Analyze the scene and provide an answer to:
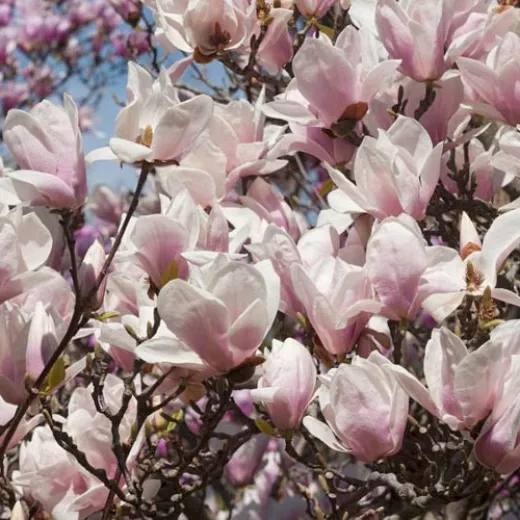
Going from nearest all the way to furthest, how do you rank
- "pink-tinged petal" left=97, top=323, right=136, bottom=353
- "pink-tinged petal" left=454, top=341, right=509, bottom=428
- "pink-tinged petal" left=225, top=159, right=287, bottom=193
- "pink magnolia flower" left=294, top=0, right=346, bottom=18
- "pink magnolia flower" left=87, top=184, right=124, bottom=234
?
1. "pink-tinged petal" left=454, top=341, right=509, bottom=428
2. "pink-tinged petal" left=97, top=323, right=136, bottom=353
3. "pink-tinged petal" left=225, top=159, right=287, bottom=193
4. "pink magnolia flower" left=294, top=0, right=346, bottom=18
5. "pink magnolia flower" left=87, top=184, right=124, bottom=234

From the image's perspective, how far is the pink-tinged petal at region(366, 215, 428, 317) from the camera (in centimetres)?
112

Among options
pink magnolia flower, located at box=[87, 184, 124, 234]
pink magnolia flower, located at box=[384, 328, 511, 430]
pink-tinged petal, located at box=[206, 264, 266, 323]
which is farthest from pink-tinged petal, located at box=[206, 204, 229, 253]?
pink magnolia flower, located at box=[87, 184, 124, 234]

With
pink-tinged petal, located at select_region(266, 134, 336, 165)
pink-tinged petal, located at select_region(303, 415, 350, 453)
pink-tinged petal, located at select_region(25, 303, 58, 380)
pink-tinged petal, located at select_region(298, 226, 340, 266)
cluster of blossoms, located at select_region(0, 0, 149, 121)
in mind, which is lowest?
cluster of blossoms, located at select_region(0, 0, 149, 121)

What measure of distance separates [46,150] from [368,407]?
1.82 ft

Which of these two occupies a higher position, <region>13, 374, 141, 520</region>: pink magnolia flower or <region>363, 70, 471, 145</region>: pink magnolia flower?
<region>363, 70, 471, 145</region>: pink magnolia flower

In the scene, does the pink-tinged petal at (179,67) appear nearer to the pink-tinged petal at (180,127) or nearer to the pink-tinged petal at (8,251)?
the pink-tinged petal at (180,127)

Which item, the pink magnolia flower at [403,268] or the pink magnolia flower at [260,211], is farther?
the pink magnolia flower at [260,211]

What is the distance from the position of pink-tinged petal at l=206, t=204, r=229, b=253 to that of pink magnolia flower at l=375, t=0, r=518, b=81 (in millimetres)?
414

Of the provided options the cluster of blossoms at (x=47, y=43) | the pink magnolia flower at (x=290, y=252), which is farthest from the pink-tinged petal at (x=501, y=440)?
the cluster of blossoms at (x=47, y=43)

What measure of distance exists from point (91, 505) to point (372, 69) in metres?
0.79

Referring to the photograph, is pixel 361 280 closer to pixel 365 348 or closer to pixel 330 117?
pixel 365 348

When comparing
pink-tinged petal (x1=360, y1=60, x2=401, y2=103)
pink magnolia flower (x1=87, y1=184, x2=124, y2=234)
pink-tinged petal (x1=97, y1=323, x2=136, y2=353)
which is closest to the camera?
pink-tinged petal (x1=97, y1=323, x2=136, y2=353)

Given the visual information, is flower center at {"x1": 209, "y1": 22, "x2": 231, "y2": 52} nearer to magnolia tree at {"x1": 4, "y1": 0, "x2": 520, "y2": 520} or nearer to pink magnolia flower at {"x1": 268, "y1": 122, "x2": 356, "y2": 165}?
magnolia tree at {"x1": 4, "y1": 0, "x2": 520, "y2": 520}

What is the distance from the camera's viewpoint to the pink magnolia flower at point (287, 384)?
3.68 ft
